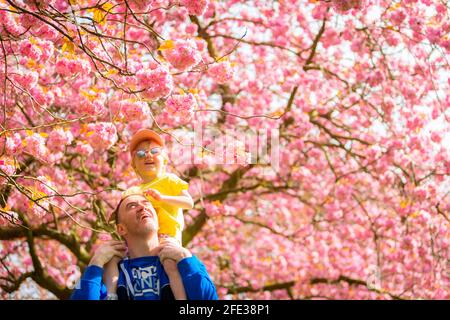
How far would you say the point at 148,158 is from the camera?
14.9 ft

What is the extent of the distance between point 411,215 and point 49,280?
155 inches

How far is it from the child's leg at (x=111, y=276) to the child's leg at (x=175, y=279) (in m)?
0.26

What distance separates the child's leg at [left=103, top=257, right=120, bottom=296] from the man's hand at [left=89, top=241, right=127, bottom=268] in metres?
0.03

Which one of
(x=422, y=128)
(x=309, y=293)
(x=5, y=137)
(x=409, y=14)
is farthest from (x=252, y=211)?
(x=5, y=137)

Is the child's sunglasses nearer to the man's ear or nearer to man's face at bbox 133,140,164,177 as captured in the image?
man's face at bbox 133,140,164,177

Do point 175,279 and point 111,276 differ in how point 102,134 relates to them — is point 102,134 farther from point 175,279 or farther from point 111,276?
point 175,279

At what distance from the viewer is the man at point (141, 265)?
11.9ft

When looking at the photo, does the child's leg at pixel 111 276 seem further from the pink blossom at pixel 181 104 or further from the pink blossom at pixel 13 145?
the pink blossom at pixel 13 145

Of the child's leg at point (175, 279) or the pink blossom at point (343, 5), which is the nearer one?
the child's leg at point (175, 279)

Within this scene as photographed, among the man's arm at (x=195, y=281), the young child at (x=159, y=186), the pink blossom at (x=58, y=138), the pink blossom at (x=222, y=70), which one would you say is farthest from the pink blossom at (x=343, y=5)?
the pink blossom at (x=58, y=138)

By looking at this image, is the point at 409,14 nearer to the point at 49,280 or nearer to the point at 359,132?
the point at 359,132

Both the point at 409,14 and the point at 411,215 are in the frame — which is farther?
the point at 411,215

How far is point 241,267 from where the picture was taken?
473 inches

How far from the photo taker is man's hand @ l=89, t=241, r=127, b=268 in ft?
12.3
